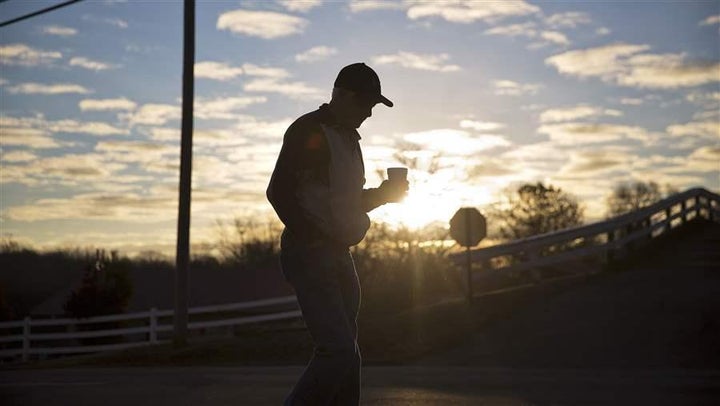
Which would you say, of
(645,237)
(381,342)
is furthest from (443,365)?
(645,237)

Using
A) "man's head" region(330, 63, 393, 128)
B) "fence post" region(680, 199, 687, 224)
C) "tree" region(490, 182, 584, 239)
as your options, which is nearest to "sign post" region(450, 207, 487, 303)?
"fence post" region(680, 199, 687, 224)

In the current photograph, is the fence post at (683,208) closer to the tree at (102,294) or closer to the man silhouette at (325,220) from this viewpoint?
the man silhouette at (325,220)

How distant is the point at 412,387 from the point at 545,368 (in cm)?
276

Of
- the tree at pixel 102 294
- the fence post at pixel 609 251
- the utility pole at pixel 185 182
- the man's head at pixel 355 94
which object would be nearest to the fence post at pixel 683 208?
the fence post at pixel 609 251

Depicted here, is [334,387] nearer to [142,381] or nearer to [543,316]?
[142,381]

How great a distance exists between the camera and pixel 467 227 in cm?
1593

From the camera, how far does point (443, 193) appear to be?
3856 centimetres

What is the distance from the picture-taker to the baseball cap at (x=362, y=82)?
4.48m

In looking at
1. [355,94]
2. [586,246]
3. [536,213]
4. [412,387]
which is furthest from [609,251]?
[536,213]

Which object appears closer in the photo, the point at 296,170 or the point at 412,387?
the point at 296,170

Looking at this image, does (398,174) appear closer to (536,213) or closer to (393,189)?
(393,189)

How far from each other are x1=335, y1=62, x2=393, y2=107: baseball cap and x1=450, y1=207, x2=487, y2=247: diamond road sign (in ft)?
37.7

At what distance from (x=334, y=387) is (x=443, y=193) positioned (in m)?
34.4

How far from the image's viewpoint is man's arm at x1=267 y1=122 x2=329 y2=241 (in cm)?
433
